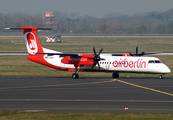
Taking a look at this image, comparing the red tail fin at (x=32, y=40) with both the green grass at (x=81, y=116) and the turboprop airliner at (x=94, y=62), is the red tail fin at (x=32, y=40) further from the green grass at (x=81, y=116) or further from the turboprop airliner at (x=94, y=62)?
the green grass at (x=81, y=116)

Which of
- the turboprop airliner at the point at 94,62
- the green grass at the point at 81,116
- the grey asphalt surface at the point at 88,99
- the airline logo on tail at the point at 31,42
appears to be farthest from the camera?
the airline logo on tail at the point at 31,42

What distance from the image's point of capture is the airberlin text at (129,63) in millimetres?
36775

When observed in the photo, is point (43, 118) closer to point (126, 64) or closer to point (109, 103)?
point (109, 103)

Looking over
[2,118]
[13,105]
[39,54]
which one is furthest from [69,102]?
[39,54]

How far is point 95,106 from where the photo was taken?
66.4 feet

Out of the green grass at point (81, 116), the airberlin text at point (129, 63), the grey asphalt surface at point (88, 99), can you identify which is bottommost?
the grey asphalt surface at point (88, 99)

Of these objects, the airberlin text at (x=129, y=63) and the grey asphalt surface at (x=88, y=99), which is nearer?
the grey asphalt surface at (x=88, y=99)

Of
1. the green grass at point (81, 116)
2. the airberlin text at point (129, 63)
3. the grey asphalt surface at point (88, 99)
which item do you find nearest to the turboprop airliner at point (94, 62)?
the airberlin text at point (129, 63)

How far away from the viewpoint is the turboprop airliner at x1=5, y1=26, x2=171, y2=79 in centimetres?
3669

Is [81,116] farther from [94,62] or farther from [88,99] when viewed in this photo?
[94,62]

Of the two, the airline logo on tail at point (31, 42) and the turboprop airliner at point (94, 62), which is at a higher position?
the airline logo on tail at point (31, 42)

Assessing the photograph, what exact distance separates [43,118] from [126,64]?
22.3 meters

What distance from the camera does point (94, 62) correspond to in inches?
1518

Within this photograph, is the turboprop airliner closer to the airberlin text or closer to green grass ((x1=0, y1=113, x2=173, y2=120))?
the airberlin text
